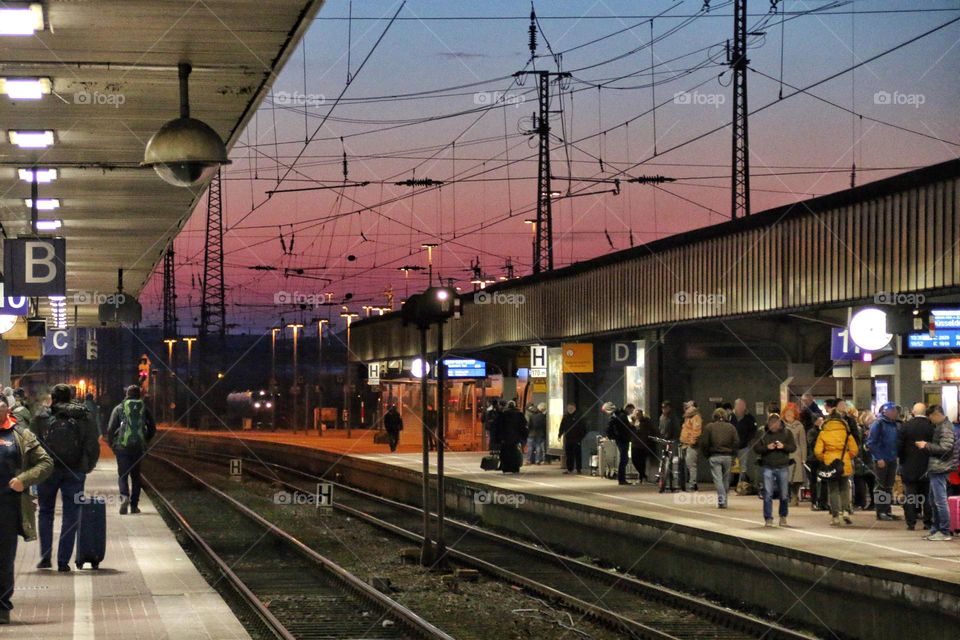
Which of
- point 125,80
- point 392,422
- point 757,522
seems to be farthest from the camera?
point 392,422

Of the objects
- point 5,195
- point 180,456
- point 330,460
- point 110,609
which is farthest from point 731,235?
point 180,456

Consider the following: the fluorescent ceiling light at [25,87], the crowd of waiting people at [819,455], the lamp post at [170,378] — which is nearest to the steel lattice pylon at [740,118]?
the crowd of waiting people at [819,455]

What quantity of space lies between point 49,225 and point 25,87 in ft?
38.4

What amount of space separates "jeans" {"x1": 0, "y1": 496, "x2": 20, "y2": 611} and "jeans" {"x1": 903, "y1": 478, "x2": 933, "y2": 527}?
443 inches

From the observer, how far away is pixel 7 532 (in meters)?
10.8

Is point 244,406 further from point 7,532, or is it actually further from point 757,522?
point 7,532

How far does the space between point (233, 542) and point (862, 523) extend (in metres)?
9.71

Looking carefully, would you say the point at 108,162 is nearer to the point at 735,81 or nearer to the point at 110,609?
the point at 110,609

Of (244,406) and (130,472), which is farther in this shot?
(244,406)

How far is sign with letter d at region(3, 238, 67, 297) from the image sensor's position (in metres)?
17.2

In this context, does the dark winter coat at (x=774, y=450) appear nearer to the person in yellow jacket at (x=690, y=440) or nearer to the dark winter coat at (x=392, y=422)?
the person in yellow jacket at (x=690, y=440)

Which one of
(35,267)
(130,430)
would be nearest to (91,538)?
(35,267)

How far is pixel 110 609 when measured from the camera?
12219 mm

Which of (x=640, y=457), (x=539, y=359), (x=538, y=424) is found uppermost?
(x=539, y=359)
